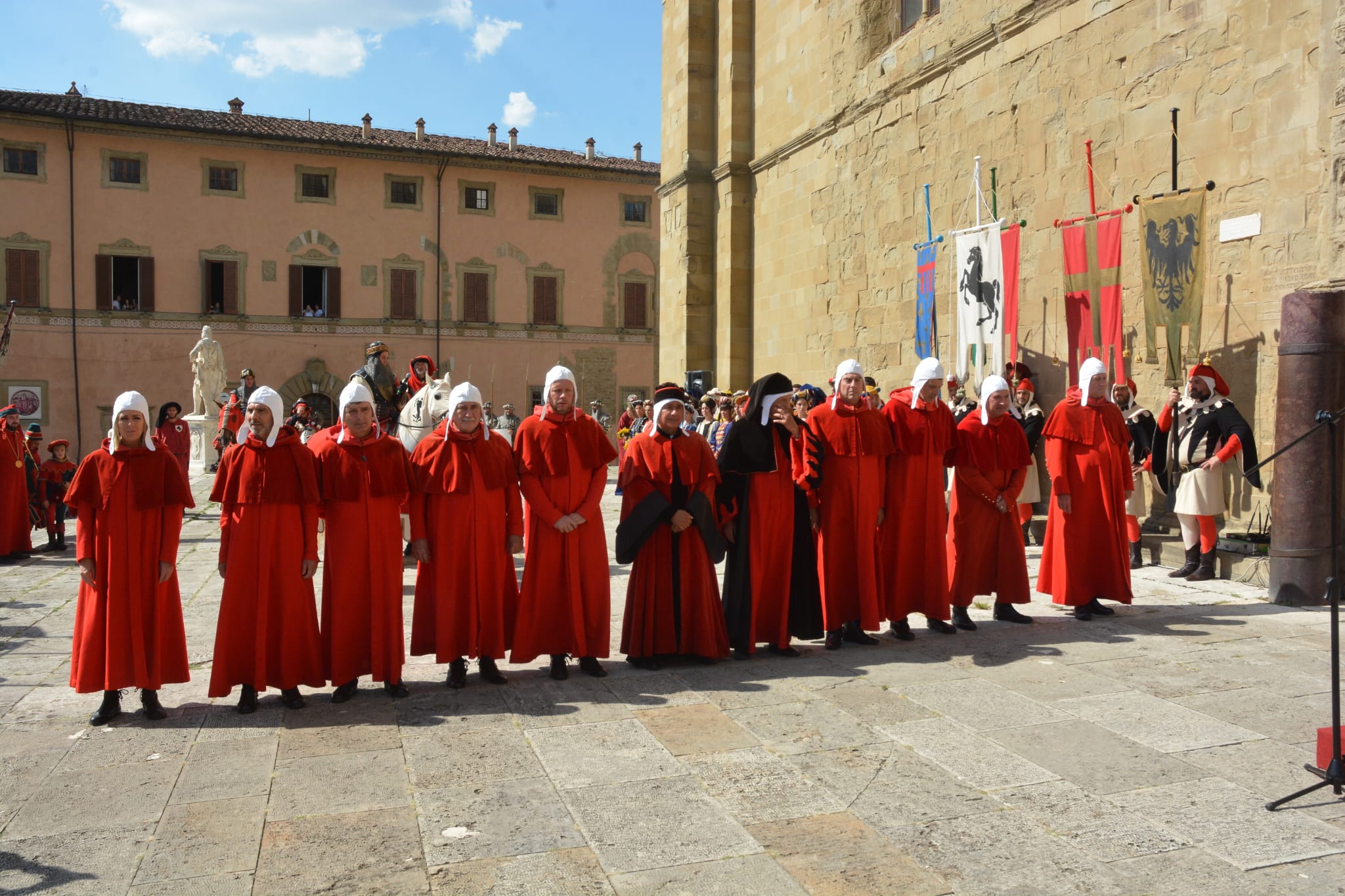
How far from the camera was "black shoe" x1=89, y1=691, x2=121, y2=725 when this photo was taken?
496 centimetres

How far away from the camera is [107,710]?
498 centimetres

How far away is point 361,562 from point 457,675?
2.64 ft

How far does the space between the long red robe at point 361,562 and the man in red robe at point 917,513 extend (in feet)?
10.2

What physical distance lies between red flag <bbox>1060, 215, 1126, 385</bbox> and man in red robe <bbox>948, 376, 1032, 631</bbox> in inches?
139

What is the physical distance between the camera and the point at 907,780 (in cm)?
414

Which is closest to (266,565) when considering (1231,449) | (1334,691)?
→ (1334,691)

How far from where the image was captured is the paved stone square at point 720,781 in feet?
11.0

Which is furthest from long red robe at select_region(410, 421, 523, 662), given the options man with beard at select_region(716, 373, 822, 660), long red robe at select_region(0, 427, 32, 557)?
long red robe at select_region(0, 427, 32, 557)

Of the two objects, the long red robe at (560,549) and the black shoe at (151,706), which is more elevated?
the long red robe at (560,549)

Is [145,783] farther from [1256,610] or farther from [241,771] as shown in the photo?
[1256,610]

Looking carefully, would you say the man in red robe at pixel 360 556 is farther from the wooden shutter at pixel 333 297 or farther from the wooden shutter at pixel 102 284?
the wooden shutter at pixel 102 284

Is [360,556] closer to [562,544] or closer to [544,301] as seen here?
[562,544]

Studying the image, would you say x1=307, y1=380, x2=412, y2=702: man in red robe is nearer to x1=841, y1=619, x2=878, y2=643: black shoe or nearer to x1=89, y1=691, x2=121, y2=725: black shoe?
x1=89, y1=691, x2=121, y2=725: black shoe

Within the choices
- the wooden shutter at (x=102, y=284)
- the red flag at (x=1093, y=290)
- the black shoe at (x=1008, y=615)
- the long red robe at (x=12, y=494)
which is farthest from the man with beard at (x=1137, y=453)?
the wooden shutter at (x=102, y=284)
